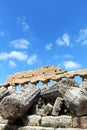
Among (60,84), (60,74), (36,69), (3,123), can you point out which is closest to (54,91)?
(60,84)

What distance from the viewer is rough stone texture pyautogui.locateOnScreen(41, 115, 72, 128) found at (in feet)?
22.3

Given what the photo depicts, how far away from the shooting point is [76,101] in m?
6.74

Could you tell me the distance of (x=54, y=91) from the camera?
7.85m

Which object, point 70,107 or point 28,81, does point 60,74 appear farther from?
point 70,107

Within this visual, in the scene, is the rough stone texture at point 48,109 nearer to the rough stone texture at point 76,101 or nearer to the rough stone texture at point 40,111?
the rough stone texture at point 40,111

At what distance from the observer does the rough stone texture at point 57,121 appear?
6795 mm

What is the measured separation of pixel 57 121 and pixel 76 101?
700mm

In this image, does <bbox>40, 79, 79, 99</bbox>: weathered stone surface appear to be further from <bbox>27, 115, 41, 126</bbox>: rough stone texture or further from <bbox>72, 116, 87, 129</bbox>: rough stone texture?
<bbox>72, 116, 87, 129</bbox>: rough stone texture

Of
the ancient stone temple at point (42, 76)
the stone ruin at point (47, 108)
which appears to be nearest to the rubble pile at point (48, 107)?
the stone ruin at point (47, 108)

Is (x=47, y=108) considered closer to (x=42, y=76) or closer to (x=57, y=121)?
Answer: (x=57, y=121)

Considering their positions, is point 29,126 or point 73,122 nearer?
point 73,122

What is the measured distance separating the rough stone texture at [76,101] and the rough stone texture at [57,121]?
229mm

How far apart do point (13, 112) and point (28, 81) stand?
2854 cm

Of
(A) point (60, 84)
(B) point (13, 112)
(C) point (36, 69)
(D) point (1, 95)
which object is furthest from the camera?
(C) point (36, 69)
